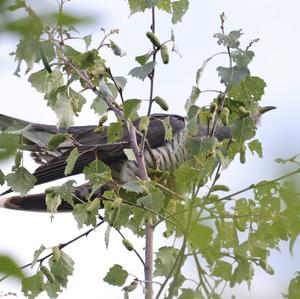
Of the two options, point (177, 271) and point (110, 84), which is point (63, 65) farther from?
point (177, 271)

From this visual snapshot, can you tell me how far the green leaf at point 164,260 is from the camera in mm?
1871

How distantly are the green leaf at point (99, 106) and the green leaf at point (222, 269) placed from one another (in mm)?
866

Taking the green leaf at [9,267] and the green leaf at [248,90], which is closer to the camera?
the green leaf at [9,267]

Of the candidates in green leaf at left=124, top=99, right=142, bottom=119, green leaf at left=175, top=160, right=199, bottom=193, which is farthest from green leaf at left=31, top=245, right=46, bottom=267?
green leaf at left=175, top=160, right=199, bottom=193

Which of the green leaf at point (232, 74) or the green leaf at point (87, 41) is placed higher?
the green leaf at point (87, 41)

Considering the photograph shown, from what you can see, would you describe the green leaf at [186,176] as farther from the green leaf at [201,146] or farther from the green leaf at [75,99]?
the green leaf at [75,99]

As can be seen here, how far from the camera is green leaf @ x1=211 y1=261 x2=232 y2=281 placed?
51.0 inches

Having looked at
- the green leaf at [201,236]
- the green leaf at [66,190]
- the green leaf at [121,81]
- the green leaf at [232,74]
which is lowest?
the green leaf at [201,236]

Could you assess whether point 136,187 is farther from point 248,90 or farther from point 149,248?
point 248,90

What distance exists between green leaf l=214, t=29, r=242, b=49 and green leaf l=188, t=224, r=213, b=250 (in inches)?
49.3

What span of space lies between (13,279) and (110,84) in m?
1.77

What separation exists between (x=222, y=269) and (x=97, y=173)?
0.64 m

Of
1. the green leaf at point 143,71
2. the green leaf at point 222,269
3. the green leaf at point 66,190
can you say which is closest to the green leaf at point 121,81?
the green leaf at point 143,71

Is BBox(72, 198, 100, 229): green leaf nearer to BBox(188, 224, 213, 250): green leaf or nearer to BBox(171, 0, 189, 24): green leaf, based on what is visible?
BBox(171, 0, 189, 24): green leaf
